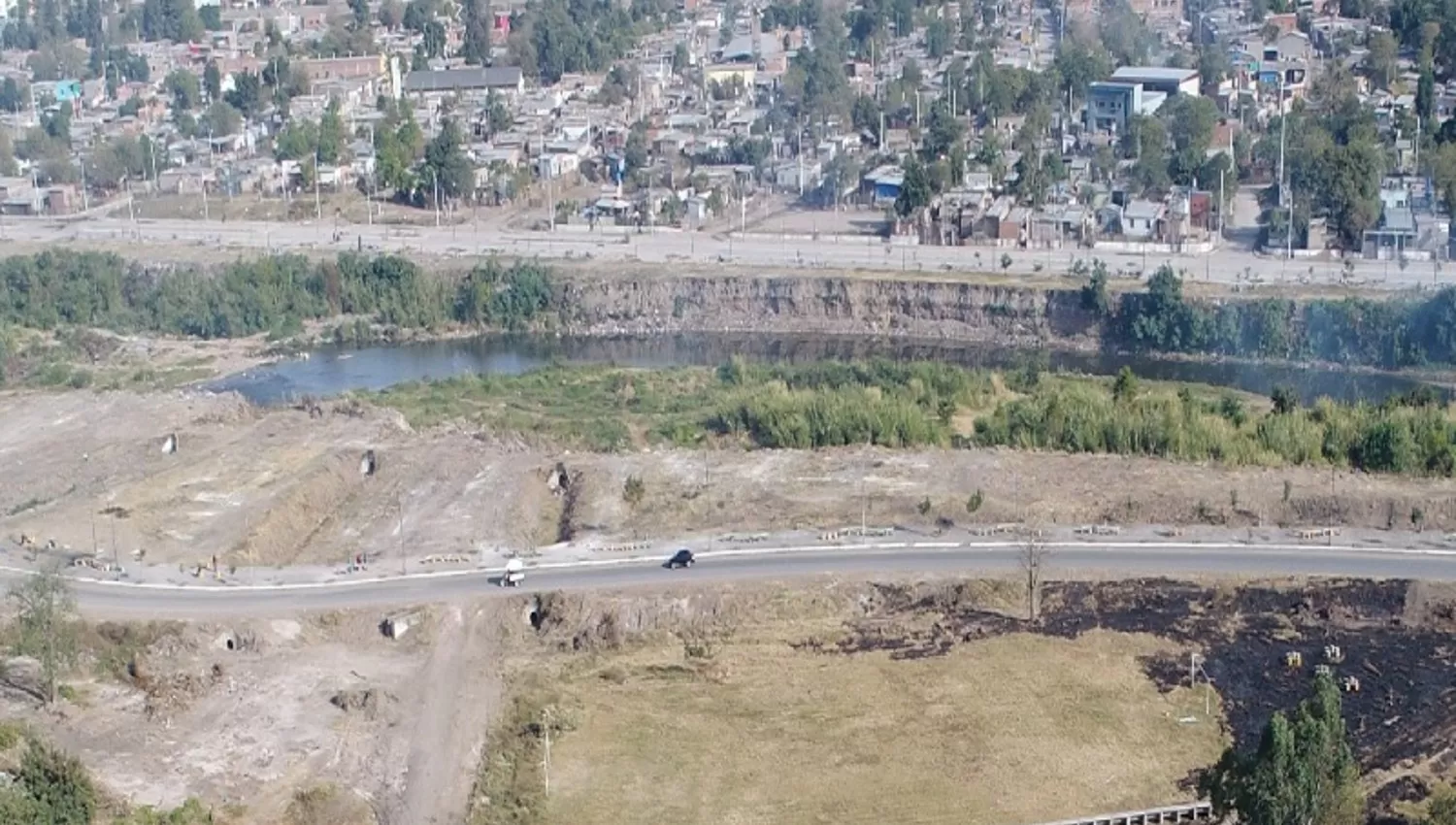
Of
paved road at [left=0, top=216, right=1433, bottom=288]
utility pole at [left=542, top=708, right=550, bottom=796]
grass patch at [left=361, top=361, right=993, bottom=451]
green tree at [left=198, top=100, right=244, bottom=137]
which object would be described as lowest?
utility pole at [left=542, top=708, right=550, bottom=796]

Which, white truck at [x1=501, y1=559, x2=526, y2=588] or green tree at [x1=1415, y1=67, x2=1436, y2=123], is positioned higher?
green tree at [x1=1415, y1=67, x2=1436, y2=123]

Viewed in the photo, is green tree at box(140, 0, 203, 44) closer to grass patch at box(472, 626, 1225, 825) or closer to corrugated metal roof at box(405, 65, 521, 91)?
corrugated metal roof at box(405, 65, 521, 91)

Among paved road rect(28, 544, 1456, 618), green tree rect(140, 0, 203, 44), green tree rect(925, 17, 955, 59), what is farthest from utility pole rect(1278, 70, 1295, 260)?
green tree rect(140, 0, 203, 44)

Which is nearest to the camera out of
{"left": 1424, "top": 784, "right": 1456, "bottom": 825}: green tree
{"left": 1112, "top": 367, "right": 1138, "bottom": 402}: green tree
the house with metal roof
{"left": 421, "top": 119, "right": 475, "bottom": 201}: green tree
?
{"left": 1424, "top": 784, "right": 1456, "bottom": 825}: green tree

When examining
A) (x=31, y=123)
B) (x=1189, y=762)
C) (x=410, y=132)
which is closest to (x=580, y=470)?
(x=1189, y=762)

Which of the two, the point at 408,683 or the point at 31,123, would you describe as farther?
the point at 31,123

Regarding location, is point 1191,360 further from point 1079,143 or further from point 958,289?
point 1079,143

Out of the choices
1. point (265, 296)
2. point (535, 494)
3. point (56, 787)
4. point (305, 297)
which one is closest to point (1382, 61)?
point (305, 297)
